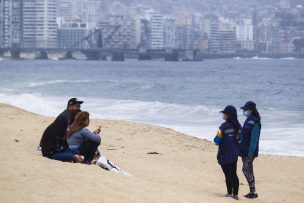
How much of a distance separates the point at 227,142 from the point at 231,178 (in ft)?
1.71

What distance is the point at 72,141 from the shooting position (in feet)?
39.1

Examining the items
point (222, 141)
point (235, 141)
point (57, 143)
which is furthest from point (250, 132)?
point (57, 143)

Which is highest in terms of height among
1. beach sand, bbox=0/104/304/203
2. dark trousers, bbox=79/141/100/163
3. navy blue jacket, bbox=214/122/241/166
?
navy blue jacket, bbox=214/122/241/166

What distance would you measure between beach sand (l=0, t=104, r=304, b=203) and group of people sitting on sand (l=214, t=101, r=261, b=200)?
1.04 feet

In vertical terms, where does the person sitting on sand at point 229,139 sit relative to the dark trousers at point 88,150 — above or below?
above

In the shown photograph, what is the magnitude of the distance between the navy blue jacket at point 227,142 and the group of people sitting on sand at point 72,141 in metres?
1.72

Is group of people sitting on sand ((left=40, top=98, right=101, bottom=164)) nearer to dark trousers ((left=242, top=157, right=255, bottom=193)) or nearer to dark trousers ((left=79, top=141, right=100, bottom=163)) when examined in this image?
dark trousers ((left=79, top=141, right=100, bottom=163))

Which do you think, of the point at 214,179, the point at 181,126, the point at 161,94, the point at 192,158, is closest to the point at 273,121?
the point at 181,126

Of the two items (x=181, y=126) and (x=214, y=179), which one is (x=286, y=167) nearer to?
(x=214, y=179)

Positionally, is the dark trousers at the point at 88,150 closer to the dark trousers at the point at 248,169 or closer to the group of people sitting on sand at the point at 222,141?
the group of people sitting on sand at the point at 222,141

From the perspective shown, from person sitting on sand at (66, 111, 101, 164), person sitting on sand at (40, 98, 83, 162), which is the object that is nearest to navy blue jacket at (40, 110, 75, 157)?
person sitting on sand at (40, 98, 83, 162)

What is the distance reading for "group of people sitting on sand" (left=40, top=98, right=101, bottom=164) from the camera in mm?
11766

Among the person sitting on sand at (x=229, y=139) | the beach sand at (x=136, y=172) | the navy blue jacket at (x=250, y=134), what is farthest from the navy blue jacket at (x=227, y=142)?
the beach sand at (x=136, y=172)

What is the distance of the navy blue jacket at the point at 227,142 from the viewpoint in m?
10.9
